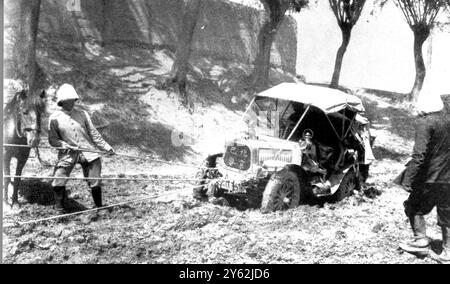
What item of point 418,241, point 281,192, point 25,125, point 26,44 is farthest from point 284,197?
point 26,44

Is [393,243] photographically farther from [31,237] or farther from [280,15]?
[280,15]

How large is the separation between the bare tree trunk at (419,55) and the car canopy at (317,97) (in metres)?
12.4

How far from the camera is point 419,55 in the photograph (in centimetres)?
1947

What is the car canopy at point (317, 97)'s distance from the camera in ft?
25.7

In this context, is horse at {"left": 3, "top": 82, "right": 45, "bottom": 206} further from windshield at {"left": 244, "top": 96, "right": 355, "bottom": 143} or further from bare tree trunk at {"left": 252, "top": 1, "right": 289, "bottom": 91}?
bare tree trunk at {"left": 252, "top": 1, "right": 289, "bottom": 91}

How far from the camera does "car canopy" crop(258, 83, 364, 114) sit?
7828 mm

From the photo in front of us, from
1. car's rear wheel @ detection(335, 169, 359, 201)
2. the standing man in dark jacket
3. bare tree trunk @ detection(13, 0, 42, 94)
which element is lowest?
car's rear wheel @ detection(335, 169, 359, 201)

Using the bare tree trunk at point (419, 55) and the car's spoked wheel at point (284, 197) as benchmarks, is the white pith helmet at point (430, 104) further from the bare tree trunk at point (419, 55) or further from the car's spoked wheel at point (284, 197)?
the bare tree trunk at point (419, 55)

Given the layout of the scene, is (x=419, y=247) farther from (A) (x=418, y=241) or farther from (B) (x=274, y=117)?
(B) (x=274, y=117)

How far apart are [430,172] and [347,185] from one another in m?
3.27

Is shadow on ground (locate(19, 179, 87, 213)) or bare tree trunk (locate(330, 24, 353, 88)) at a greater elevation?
bare tree trunk (locate(330, 24, 353, 88))

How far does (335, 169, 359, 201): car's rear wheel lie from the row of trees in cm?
542

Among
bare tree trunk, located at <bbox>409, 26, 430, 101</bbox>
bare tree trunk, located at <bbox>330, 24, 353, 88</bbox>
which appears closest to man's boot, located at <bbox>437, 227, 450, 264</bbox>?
bare tree trunk, located at <bbox>330, 24, 353, 88</bbox>

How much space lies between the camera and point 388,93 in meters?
22.0
